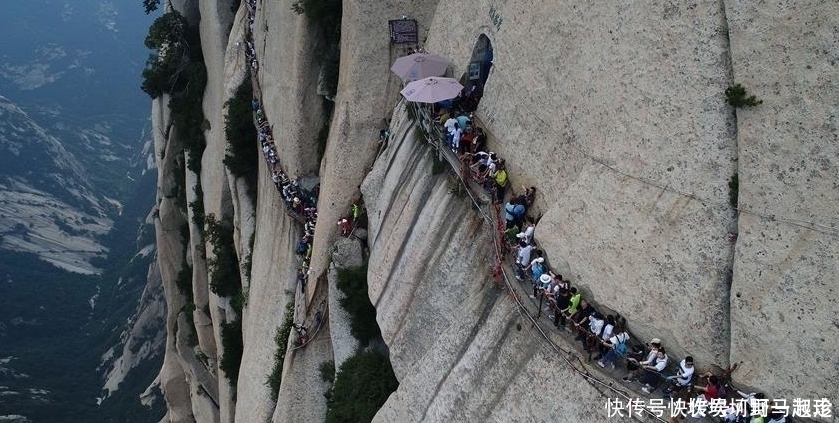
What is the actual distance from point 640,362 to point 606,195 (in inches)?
138

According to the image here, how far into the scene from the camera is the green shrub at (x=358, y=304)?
2338cm

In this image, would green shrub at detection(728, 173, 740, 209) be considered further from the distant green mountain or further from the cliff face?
the distant green mountain

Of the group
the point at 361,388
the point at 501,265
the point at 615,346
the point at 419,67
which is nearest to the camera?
the point at 615,346

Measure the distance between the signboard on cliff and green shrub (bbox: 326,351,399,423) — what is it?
36.6 ft

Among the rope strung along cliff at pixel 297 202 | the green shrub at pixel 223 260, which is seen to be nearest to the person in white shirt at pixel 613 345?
the rope strung along cliff at pixel 297 202

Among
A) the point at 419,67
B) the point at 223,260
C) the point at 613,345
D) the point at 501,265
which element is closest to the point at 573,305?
the point at 613,345

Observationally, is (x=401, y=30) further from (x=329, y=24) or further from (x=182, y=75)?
(x=182, y=75)

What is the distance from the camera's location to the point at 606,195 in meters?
14.5

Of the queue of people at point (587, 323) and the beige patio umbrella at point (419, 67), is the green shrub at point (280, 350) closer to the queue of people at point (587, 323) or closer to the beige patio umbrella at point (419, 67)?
the beige patio umbrella at point (419, 67)

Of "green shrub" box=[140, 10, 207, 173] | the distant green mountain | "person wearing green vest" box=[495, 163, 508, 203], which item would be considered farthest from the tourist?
the distant green mountain

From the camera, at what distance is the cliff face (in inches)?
454

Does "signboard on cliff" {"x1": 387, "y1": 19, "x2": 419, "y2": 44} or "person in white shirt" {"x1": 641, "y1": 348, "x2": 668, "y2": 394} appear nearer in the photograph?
"person in white shirt" {"x1": 641, "y1": 348, "x2": 668, "y2": 394}

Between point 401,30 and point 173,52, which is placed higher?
point 401,30

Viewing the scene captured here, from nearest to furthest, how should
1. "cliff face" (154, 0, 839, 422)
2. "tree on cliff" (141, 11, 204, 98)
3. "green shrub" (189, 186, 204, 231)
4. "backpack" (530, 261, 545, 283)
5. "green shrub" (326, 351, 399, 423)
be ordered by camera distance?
1. "cliff face" (154, 0, 839, 422)
2. "backpack" (530, 261, 545, 283)
3. "green shrub" (326, 351, 399, 423)
4. "green shrub" (189, 186, 204, 231)
5. "tree on cliff" (141, 11, 204, 98)
